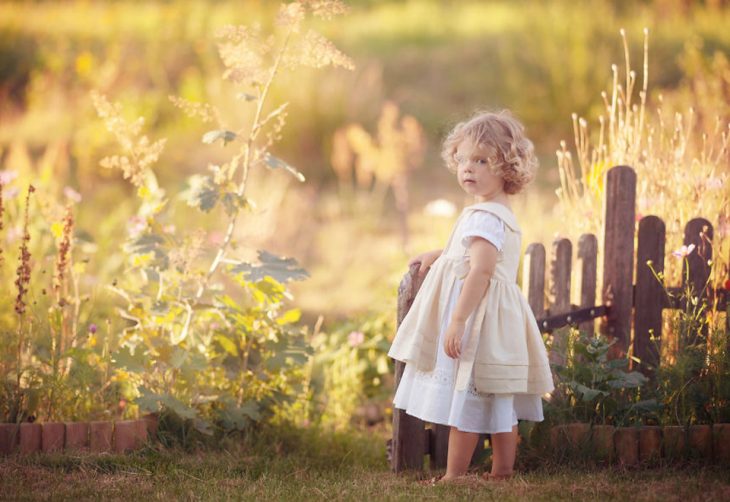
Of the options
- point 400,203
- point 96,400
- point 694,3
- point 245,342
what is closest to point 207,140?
point 245,342

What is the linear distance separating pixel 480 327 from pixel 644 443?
748mm

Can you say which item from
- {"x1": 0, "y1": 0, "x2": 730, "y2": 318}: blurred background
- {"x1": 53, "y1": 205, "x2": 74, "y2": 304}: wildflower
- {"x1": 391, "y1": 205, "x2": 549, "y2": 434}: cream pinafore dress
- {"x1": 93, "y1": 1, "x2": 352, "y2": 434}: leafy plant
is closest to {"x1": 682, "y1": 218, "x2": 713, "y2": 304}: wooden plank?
{"x1": 391, "y1": 205, "x2": 549, "y2": 434}: cream pinafore dress

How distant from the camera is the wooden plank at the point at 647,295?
361 centimetres

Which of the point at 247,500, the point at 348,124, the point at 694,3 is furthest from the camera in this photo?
the point at 694,3

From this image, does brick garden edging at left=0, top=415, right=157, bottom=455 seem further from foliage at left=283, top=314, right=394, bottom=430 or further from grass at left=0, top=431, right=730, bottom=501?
foliage at left=283, top=314, right=394, bottom=430

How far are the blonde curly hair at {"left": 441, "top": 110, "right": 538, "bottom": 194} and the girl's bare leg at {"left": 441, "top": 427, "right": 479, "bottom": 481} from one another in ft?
2.65

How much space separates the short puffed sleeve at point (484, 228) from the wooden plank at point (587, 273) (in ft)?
2.52

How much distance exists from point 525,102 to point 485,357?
7450 millimetres

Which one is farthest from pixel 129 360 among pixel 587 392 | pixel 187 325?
pixel 587 392

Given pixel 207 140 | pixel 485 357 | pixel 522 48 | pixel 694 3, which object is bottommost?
pixel 485 357

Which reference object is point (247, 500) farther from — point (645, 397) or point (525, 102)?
point (525, 102)

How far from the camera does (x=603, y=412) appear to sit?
333 cm

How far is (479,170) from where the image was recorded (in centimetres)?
306

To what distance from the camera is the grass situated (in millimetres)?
2838
